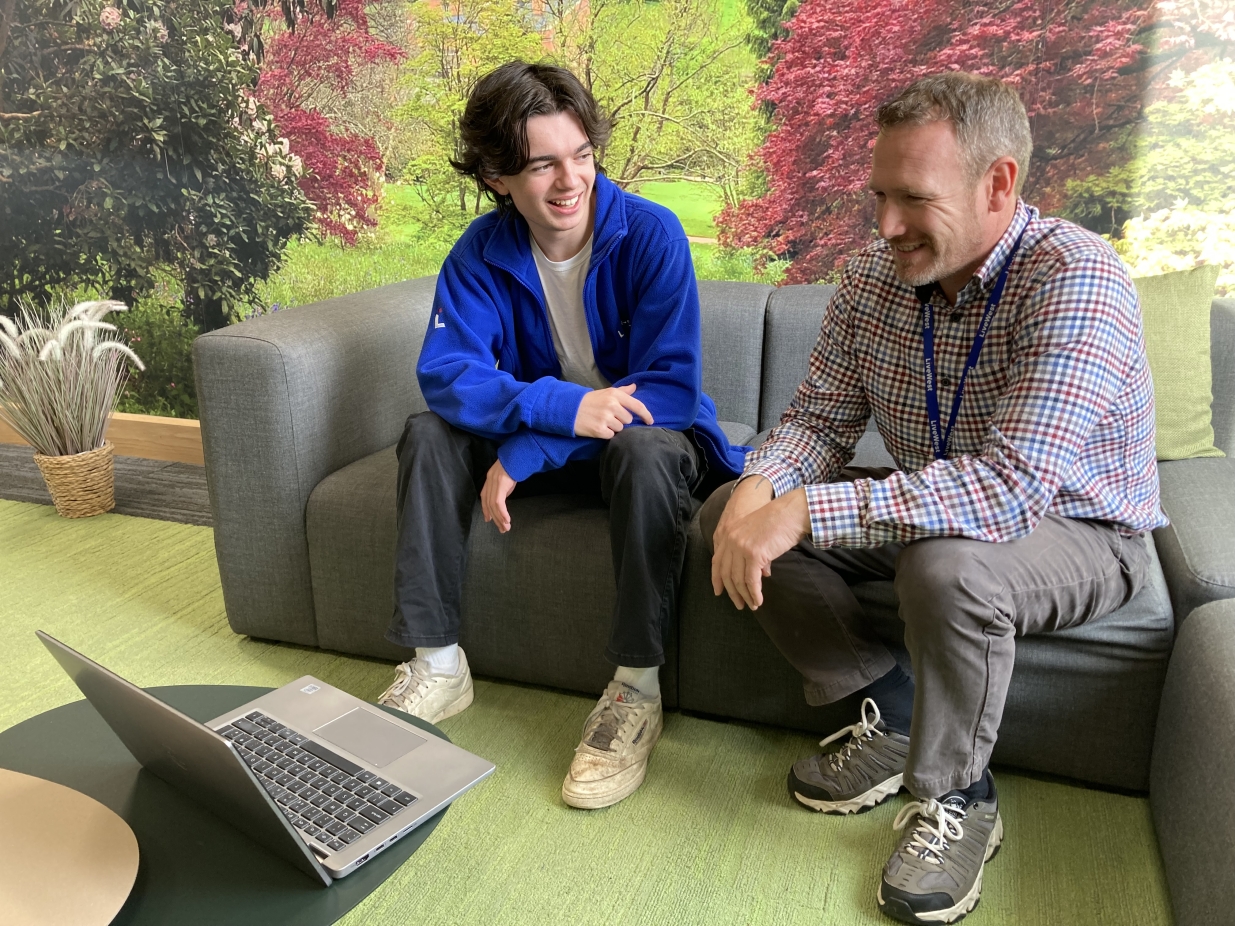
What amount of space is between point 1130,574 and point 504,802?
999mm

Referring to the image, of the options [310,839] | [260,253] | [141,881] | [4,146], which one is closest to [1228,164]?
[310,839]

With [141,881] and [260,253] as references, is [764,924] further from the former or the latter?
[260,253]

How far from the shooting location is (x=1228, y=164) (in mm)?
2240

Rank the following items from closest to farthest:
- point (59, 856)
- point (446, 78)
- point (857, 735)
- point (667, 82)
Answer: point (59, 856), point (857, 735), point (667, 82), point (446, 78)

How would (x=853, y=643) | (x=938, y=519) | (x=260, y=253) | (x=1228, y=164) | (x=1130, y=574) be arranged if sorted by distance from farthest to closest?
(x=260, y=253) < (x=1228, y=164) < (x=853, y=643) < (x=1130, y=574) < (x=938, y=519)

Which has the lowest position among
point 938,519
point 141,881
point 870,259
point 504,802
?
point 504,802

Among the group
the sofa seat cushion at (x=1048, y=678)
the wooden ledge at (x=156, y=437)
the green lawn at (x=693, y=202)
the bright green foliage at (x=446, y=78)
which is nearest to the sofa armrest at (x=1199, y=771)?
the sofa seat cushion at (x=1048, y=678)

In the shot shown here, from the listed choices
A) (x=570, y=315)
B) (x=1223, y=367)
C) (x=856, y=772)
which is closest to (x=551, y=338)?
(x=570, y=315)

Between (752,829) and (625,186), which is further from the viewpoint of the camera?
(625,186)

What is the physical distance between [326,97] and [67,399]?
1.20 meters

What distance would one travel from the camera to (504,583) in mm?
1834

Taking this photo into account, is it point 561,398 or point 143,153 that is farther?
point 143,153

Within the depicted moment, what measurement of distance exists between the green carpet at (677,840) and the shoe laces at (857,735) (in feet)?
0.29

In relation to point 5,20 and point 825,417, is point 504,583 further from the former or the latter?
point 5,20
